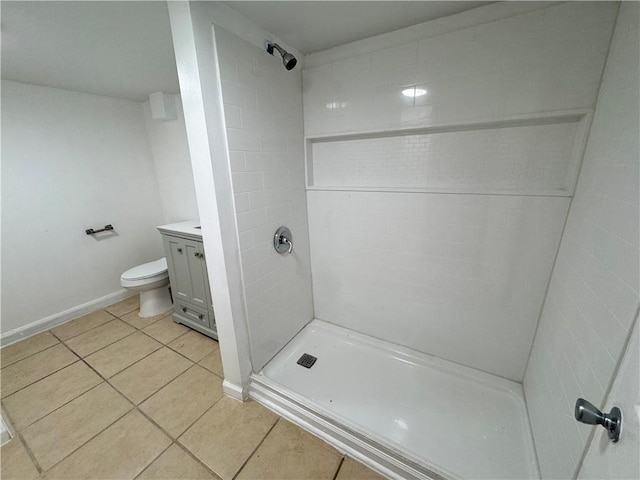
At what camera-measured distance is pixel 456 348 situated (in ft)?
5.59

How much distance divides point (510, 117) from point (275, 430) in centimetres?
210

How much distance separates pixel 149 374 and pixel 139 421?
0.39 m

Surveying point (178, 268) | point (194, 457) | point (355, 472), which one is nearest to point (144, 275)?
point (178, 268)

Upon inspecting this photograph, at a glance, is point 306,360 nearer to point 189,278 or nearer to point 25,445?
point 189,278

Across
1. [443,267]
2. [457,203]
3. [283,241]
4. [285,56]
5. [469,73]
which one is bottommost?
[443,267]

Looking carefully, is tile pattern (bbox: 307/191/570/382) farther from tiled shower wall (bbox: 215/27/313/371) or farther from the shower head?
the shower head

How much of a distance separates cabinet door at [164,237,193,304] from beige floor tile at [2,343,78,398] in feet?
2.81

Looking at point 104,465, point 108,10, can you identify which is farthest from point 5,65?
point 104,465

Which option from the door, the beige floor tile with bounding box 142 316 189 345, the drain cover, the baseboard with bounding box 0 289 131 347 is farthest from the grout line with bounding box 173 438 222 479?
the baseboard with bounding box 0 289 131 347

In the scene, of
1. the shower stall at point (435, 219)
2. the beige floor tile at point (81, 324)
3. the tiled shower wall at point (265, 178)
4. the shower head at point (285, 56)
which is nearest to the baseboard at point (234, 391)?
the shower stall at point (435, 219)

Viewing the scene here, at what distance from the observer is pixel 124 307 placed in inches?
105

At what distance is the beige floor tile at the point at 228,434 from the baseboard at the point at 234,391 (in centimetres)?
3

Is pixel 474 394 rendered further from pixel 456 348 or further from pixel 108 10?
pixel 108 10

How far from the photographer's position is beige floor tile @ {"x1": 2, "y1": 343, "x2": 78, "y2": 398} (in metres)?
1.73
